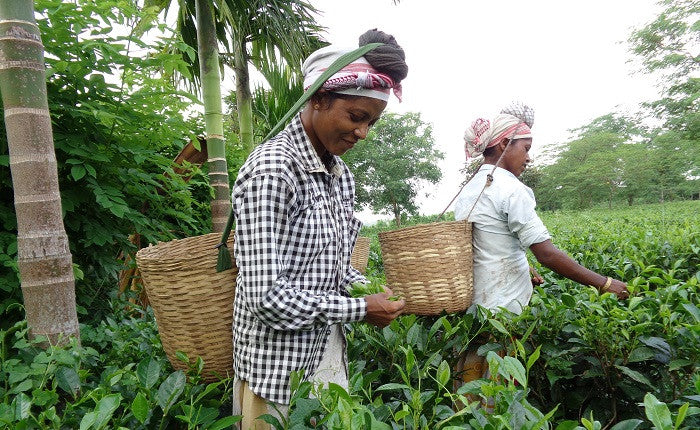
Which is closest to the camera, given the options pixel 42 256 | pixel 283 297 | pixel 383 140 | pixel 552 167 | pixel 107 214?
pixel 283 297

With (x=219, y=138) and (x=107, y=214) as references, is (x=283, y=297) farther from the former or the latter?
(x=219, y=138)

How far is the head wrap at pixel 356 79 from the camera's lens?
4.28 feet

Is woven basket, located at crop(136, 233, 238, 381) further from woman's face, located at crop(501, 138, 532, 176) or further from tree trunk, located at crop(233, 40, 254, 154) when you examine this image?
tree trunk, located at crop(233, 40, 254, 154)

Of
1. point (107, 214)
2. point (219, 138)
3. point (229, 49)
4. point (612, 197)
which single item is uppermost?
point (229, 49)

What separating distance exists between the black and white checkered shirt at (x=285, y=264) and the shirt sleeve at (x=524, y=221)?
97 centimetres

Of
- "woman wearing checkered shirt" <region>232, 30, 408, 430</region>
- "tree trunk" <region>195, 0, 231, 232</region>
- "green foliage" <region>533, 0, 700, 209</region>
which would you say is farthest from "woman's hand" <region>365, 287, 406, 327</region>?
"green foliage" <region>533, 0, 700, 209</region>

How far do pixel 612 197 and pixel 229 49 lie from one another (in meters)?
38.4

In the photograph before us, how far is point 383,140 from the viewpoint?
3034 centimetres

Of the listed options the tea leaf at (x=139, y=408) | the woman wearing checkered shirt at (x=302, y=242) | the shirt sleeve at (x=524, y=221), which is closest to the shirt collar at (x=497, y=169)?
the shirt sleeve at (x=524, y=221)

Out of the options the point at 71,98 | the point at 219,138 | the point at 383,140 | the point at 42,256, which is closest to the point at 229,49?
the point at 219,138

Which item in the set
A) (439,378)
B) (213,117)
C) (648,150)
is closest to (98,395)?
(439,378)

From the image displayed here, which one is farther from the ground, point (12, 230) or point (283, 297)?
point (12, 230)

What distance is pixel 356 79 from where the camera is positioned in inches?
51.3

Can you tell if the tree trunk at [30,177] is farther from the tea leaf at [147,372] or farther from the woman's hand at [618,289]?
the woman's hand at [618,289]
